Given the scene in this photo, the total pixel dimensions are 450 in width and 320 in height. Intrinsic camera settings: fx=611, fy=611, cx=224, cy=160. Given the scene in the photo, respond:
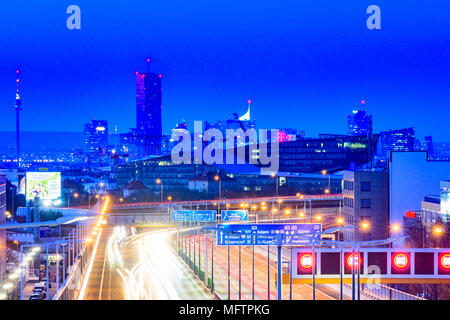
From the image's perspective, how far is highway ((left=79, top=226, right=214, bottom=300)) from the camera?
24.3 ft

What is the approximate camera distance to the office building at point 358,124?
31.1 meters

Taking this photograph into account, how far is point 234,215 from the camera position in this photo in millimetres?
11953

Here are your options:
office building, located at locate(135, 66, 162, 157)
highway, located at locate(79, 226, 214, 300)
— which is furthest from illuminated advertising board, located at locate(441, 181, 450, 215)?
office building, located at locate(135, 66, 162, 157)

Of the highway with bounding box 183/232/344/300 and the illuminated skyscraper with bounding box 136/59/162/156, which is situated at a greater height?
the illuminated skyscraper with bounding box 136/59/162/156

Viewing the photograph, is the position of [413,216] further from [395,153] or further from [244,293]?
[244,293]

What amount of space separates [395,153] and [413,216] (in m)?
1.54

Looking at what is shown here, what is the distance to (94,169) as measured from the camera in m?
35.9

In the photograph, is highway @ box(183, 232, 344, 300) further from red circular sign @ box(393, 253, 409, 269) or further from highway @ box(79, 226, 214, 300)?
red circular sign @ box(393, 253, 409, 269)

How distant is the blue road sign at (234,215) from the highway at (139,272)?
4.08ft

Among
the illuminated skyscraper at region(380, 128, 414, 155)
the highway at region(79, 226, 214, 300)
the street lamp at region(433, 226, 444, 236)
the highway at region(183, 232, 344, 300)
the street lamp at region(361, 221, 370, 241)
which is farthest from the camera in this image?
the illuminated skyscraper at region(380, 128, 414, 155)

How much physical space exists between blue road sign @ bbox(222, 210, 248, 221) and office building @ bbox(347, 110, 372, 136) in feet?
66.3

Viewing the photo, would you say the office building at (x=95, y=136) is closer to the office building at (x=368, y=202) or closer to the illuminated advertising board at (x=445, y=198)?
the office building at (x=368, y=202)

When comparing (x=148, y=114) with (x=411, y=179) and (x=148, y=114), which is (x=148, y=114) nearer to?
(x=148, y=114)

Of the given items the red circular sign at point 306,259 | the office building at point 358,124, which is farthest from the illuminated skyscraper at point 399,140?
the red circular sign at point 306,259
